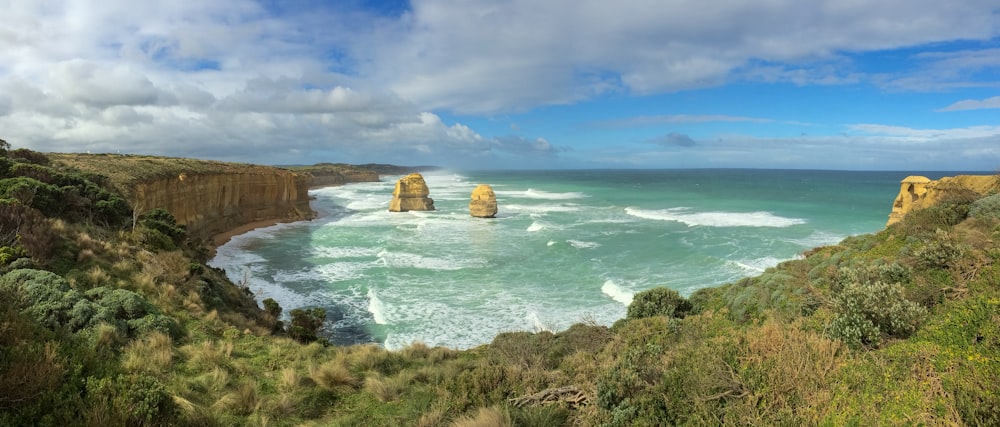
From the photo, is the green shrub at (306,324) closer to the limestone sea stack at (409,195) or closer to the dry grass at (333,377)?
the dry grass at (333,377)

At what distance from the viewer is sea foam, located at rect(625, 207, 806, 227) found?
39094mm

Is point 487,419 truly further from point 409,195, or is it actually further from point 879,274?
point 409,195

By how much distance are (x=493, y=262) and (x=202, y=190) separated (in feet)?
72.9

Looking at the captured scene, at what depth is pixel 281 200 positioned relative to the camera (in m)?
44.8

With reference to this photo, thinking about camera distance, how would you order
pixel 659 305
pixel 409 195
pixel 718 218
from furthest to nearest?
pixel 409 195, pixel 718 218, pixel 659 305

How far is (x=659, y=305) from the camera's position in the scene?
37.6 ft

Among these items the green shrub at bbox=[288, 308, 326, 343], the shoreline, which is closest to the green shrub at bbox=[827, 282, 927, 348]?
the green shrub at bbox=[288, 308, 326, 343]

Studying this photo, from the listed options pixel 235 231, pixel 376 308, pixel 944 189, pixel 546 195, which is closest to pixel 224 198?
pixel 235 231

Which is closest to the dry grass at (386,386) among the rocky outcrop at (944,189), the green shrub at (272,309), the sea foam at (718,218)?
the green shrub at (272,309)

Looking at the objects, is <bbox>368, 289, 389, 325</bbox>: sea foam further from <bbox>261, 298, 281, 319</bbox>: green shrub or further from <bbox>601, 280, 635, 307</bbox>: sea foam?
<bbox>601, 280, 635, 307</bbox>: sea foam

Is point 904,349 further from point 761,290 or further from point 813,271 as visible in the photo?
point 813,271

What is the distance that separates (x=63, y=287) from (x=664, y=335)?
11.2 m

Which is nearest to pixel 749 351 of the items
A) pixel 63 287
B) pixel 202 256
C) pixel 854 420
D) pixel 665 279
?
pixel 854 420

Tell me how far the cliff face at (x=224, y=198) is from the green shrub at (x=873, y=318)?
25.6 m
